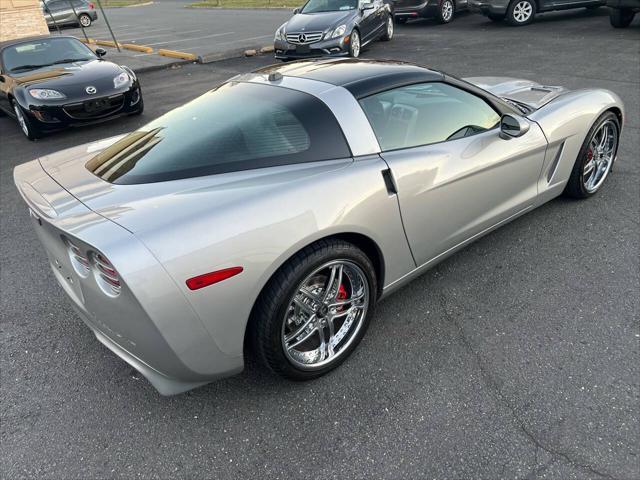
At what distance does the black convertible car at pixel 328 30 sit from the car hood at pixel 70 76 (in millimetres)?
4156

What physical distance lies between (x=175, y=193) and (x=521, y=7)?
13.2 m

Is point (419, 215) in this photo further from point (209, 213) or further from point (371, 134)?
point (209, 213)

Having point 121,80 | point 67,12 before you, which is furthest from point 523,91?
point 67,12

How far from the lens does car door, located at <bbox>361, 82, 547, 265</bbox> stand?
8.55ft

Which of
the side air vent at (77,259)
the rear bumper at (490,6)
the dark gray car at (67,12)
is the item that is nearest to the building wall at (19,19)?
the dark gray car at (67,12)

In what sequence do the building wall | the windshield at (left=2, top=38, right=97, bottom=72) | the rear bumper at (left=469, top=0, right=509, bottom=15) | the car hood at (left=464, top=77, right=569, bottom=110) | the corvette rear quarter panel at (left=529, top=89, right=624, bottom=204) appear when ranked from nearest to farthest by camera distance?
1. the corvette rear quarter panel at (left=529, top=89, right=624, bottom=204)
2. the car hood at (left=464, top=77, right=569, bottom=110)
3. the windshield at (left=2, top=38, right=97, bottom=72)
4. the rear bumper at (left=469, top=0, right=509, bottom=15)
5. the building wall

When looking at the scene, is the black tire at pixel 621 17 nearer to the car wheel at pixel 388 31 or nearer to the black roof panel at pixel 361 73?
the car wheel at pixel 388 31

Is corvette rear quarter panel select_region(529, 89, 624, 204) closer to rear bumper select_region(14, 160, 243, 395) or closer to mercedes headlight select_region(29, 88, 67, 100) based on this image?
rear bumper select_region(14, 160, 243, 395)

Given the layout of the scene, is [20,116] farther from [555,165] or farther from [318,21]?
[555,165]

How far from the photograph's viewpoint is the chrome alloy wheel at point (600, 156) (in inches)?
151

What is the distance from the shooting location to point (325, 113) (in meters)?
2.46

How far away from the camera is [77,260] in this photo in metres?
2.10

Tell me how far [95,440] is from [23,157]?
5.37m

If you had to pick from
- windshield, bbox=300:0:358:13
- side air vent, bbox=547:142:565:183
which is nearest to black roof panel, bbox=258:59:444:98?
side air vent, bbox=547:142:565:183
